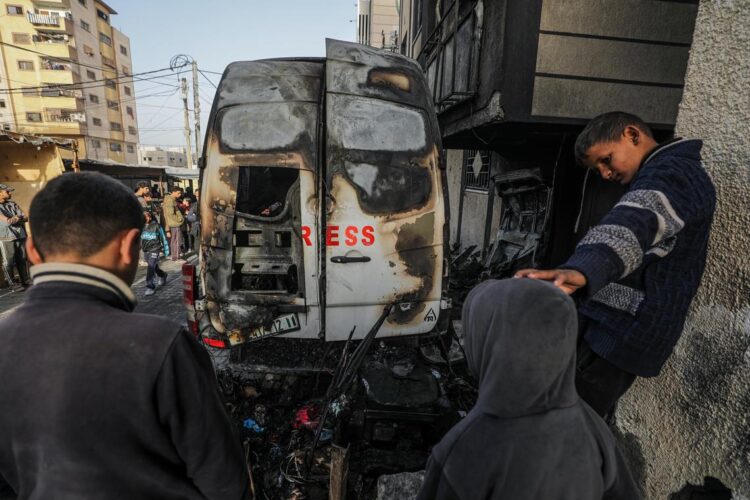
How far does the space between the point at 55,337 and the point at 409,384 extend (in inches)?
94.1

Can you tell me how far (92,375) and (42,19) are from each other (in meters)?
46.2

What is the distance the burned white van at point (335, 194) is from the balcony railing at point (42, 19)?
4332 centimetres

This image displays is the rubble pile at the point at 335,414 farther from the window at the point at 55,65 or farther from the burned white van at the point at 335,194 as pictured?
the window at the point at 55,65

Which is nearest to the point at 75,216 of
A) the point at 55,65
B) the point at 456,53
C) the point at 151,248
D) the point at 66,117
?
the point at 456,53

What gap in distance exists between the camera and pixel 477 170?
7926 millimetres

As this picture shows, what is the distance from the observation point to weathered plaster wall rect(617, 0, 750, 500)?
155 centimetres

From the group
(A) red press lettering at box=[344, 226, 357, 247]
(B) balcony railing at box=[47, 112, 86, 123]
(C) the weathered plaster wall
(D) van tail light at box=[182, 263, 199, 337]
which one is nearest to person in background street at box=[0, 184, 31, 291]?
(D) van tail light at box=[182, 263, 199, 337]

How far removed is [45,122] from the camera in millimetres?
32719

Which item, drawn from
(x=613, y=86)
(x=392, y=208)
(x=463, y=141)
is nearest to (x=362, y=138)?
(x=392, y=208)

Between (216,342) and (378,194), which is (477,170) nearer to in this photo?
(378,194)

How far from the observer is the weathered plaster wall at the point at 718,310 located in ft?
5.09

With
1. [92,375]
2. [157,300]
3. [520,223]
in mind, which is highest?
[92,375]

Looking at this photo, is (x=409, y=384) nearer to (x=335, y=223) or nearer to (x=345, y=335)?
(x=345, y=335)

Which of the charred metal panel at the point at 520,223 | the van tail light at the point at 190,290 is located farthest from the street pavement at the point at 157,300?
the charred metal panel at the point at 520,223
